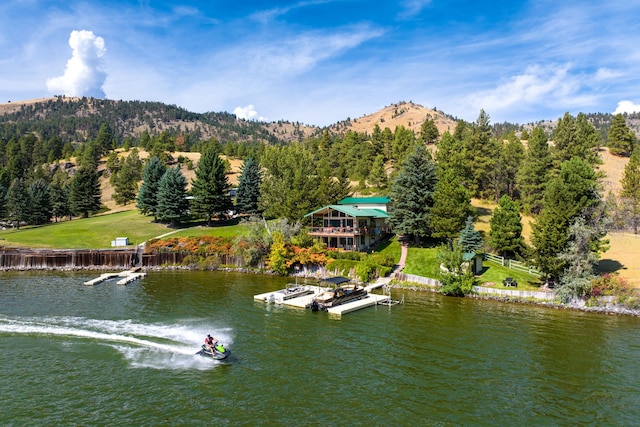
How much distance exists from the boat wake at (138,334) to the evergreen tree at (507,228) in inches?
1642

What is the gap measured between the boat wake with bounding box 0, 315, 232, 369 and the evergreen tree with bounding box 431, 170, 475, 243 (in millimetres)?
39882

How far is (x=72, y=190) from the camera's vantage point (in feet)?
358

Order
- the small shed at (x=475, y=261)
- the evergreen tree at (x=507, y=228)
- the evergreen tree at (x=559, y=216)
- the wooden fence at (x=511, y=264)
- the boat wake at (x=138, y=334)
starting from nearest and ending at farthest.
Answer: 1. the boat wake at (x=138, y=334)
2. the evergreen tree at (x=559, y=216)
3. the small shed at (x=475, y=261)
4. the wooden fence at (x=511, y=264)
5. the evergreen tree at (x=507, y=228)

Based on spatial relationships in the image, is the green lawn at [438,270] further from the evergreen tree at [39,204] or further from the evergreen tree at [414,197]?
the evergreen tree at [39,204]

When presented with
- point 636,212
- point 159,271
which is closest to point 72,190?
point 159,271

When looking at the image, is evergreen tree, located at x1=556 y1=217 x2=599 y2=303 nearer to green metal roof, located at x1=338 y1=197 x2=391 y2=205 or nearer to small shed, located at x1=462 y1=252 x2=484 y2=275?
small shed, located at x1=462 y1=252 x2=484 y2=275

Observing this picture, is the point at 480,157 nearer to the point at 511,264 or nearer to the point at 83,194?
the point at 511,264

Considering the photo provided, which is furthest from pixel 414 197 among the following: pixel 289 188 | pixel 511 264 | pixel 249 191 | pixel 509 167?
pixel 249 191

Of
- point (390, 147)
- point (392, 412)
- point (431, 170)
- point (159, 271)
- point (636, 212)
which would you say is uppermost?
point (390, 147)

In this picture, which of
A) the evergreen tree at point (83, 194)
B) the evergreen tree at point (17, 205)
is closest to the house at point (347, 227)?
the evergreen tree at point (83, 194)

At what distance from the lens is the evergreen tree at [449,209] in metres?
63.6

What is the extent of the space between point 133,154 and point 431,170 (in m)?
122

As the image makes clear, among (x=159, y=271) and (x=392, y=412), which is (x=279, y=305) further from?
(x=159, y=271)

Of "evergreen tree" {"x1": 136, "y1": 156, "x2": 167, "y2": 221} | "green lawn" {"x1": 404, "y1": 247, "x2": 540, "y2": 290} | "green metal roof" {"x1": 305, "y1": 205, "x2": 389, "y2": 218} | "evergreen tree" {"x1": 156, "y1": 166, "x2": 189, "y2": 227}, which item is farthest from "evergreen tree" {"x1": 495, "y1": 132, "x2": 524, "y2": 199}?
"evergreen tree" {"x1": 136, "y1": 156, "x2": 167, "y2": 221}
